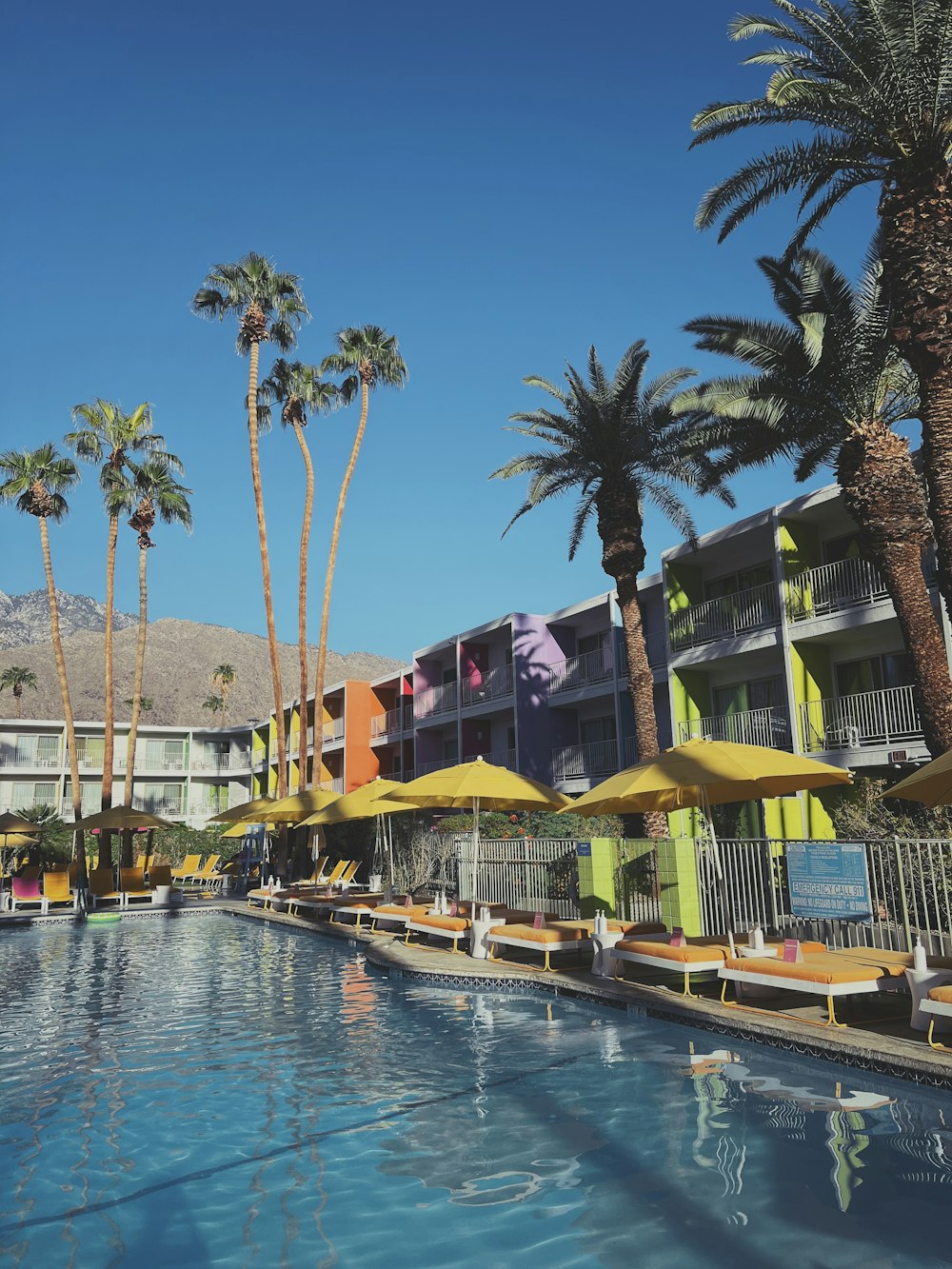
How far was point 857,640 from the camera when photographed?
23.4m

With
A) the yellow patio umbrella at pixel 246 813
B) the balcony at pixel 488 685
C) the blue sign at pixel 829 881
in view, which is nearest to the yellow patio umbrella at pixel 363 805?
the yellow patio umbrella at pixel 246 813

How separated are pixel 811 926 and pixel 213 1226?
30.6ft

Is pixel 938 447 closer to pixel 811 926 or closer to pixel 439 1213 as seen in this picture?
pixel 811 926

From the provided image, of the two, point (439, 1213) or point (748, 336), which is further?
point (748, 336)

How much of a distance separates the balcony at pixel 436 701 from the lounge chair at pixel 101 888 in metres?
14.2

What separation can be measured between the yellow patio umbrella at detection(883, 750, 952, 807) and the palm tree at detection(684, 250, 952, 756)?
7286 mm

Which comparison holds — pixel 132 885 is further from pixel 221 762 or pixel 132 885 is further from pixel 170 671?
pixel 170 671

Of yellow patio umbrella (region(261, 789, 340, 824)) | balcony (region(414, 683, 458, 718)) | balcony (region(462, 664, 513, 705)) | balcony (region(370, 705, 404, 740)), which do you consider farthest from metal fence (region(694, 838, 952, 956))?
balcony (region(370, 705, 404, 740))

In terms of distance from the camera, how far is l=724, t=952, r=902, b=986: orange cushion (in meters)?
8.49

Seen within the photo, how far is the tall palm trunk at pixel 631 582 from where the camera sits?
21859 millimetres

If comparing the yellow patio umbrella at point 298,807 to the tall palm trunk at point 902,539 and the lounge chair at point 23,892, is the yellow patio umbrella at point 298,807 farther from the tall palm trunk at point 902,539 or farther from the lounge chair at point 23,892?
the tall palm trunk at point 902,539

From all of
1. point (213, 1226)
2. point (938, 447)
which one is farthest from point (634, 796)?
point (213, 1226)

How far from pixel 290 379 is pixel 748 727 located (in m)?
20.6

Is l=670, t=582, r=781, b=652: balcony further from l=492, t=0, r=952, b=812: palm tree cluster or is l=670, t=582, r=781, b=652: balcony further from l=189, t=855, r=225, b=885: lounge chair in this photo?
l=189, t=855, r=225, b=885: lounge chair
